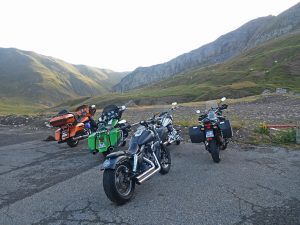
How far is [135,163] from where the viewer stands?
7141mm

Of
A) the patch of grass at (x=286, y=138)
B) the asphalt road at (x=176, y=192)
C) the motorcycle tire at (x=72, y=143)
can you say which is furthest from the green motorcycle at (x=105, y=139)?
the patch of grass at (x=286, y=138)

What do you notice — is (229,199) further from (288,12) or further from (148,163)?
(288,12)

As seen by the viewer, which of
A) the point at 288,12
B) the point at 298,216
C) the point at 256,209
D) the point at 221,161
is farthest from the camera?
the point at 288,12

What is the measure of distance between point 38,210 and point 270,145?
849cm

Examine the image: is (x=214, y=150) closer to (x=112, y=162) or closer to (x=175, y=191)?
(x=175, y=191)

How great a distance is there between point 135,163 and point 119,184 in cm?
64

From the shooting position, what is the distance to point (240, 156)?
10.4 m

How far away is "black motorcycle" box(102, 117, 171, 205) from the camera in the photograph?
255 inches

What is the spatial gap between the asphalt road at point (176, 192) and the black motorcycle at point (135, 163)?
0.32m

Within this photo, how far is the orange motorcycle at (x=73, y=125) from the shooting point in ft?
43.4

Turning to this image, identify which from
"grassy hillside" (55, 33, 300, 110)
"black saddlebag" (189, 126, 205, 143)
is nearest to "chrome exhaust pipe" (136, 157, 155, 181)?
"black saddlebag" (189, 126, 205, 143)

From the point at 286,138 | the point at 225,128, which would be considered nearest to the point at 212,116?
the point at 225,128

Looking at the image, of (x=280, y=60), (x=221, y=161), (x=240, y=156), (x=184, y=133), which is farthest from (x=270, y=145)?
(x=280, y=60)

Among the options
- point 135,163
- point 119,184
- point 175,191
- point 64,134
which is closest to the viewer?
point 119,184
